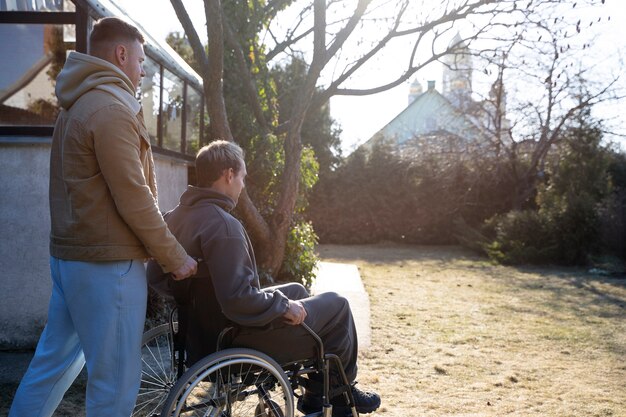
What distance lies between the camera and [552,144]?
16656 millimetres

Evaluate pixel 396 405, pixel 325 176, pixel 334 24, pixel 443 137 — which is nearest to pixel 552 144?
pixel 443 137

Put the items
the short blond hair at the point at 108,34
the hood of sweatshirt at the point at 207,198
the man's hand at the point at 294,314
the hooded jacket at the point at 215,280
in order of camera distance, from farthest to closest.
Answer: the hood of sweatshirt at the point at 207,198
the man's hand at the point at 294,314
the hooded jacket at the point at 215,280
the short blond hair at the point at 108,34

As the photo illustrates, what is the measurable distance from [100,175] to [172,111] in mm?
6247

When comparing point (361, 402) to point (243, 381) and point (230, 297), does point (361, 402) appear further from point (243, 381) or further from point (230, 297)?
point (230, 297)

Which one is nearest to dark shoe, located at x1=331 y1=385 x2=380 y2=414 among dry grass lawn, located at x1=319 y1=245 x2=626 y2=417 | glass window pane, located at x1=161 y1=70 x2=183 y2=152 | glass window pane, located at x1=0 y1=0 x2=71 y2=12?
dry grass lawn, located at x1=319 y1=245 x2=626 y2=417

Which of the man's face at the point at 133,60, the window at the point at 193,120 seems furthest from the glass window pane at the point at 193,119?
the man's face at the point at 133,60

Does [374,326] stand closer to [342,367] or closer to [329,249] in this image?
[342,367]

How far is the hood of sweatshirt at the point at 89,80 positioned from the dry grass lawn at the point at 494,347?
87.2 inches

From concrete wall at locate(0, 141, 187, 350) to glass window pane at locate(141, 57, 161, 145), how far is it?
6.50ft

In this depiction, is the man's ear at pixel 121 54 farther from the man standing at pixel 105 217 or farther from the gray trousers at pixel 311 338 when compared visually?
the gray trousers at pixel 311 338

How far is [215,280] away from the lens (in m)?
2.81

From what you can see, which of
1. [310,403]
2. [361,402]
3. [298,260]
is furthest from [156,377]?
[298,260]

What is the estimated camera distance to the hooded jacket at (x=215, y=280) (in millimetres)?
2795

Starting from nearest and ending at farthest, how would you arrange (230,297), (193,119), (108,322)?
(108,322), (230,297), (193,119)
